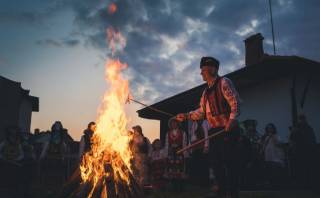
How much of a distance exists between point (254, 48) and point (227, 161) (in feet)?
36.9

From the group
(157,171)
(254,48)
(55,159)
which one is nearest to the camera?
(157,171)

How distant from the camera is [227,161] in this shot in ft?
16.1

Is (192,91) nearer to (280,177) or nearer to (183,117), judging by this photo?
(280,177)

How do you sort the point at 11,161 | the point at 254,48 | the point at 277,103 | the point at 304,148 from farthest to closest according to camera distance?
the point at 254,48 < the point at 277,103 < the point at 11,161 < the point at 304,148

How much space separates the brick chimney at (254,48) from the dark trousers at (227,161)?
Answer: 10691mm

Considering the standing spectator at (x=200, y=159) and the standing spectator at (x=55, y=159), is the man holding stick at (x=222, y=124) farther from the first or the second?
the standing spectator at (x=55, y=159)

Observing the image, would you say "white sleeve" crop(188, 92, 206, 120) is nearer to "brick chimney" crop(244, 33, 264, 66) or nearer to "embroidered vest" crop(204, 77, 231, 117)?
"embroidered vest" crop(204, 77, 231, 117)

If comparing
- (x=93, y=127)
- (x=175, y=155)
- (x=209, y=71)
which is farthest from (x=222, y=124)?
(x=93, y=127)

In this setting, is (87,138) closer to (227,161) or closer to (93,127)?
(93,127)

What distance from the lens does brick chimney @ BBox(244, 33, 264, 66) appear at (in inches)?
594

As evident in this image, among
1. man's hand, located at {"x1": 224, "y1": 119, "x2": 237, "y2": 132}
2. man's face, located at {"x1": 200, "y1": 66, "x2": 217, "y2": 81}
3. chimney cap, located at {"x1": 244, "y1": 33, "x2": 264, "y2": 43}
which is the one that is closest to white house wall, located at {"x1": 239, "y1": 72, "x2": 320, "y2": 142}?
chimney cap, located at {"x1": 244, "y1": 33, "x2": 264, "y2": 43}

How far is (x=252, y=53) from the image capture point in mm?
15281

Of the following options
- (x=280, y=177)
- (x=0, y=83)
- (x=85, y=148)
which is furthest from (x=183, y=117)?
(x=0, y=83)

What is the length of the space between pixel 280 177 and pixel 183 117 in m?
5.29
